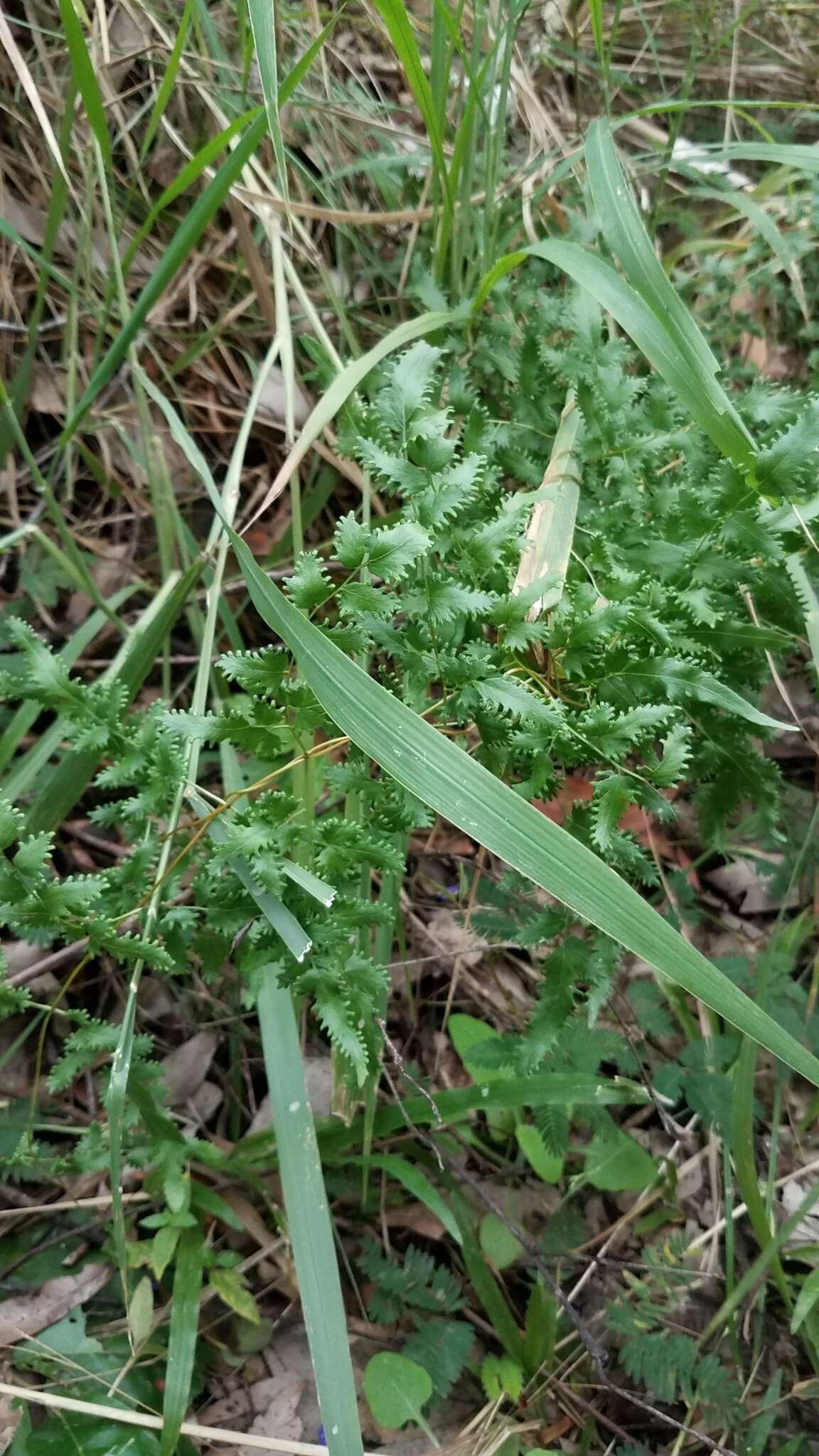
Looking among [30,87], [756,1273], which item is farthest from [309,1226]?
[30,87]

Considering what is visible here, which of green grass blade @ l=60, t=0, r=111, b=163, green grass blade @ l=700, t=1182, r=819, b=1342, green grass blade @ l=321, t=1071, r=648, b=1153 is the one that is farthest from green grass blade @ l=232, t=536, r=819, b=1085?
green grass blade @ l=60, t=0, r=111, b=163

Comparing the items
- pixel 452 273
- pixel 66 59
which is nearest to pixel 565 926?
pixel 452 273

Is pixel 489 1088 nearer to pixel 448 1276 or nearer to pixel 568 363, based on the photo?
pixel 448 1276

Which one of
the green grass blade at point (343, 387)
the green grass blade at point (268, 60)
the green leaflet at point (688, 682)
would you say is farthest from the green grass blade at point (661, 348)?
the green grass blade at point (268, 60)

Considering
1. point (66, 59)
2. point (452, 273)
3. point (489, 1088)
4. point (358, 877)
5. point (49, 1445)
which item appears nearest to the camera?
point (358, 877)

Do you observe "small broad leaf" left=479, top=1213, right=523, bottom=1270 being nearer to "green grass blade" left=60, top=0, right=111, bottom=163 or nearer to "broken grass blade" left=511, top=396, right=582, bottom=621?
"broken grass blade" left=511, top=396, right=582, bottom=621

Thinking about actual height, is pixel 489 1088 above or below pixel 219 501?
below
